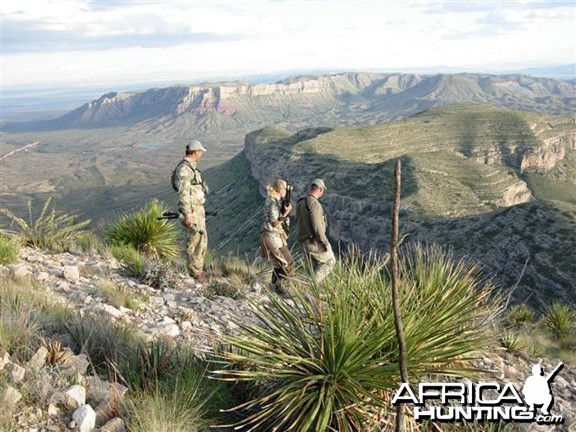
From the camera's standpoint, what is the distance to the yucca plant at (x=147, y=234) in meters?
8.94

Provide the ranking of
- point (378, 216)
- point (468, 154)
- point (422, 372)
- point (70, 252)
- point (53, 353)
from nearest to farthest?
point (422, 372)
point (53, 353)
point (70, 252)
point (378, 216)
point (468, 154)

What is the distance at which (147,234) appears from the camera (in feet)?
29.6

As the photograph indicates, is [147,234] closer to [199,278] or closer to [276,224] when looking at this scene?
[199,278]

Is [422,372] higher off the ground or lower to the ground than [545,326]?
higher

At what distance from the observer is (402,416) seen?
265 centimetres

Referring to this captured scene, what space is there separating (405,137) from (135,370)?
109m

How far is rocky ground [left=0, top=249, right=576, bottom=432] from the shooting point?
2.82m

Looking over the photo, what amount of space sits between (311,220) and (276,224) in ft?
2.20

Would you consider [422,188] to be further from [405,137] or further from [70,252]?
[70,252]

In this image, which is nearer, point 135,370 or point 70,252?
point 135,370

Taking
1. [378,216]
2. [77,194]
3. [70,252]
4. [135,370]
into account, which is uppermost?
[135,370]

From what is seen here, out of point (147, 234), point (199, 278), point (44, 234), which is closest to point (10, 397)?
point (199, 278)

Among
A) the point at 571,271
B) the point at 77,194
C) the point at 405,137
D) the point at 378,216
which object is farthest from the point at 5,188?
the point at 571,271

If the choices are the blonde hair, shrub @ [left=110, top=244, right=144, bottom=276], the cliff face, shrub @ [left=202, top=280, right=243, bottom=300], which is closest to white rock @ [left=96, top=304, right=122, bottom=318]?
shrub @ [left=202, top=280, right=243, bottom=300]
